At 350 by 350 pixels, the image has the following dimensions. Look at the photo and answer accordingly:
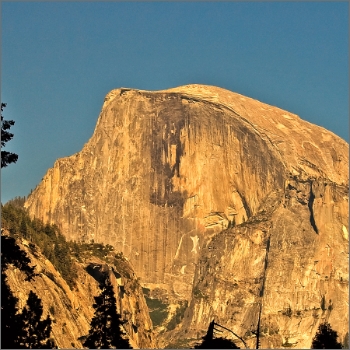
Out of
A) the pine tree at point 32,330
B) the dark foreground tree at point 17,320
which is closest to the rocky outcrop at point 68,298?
the pine tree at point 32,330

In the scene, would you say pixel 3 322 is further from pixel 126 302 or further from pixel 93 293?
pixel 126 302

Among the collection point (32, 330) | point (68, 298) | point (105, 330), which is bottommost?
point (32, 330)

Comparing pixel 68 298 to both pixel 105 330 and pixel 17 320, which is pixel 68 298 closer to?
pixel 105 330

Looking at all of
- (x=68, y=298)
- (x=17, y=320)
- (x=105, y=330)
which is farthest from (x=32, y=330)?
(x=68, y=298)

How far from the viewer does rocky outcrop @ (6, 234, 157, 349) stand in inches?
5758

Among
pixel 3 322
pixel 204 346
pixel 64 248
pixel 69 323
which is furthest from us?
pixel 64 248

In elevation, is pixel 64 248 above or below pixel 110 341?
above

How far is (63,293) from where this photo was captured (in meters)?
163

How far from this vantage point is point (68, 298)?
164 m

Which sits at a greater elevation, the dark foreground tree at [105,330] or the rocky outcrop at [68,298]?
the rocky outcrop at [68,298]

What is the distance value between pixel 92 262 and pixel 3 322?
123 metres

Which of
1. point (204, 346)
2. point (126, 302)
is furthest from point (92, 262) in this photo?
point (204, 346)

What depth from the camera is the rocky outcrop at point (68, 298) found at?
480 feet

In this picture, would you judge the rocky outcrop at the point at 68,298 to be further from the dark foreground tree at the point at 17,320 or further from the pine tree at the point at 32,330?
the dark foreground tree at the point at 17,320
